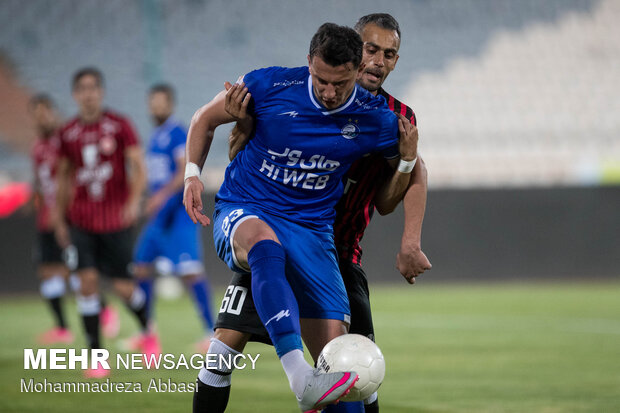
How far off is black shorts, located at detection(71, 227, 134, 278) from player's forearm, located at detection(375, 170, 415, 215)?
3767 millimetres

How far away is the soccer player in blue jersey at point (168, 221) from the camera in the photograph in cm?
848

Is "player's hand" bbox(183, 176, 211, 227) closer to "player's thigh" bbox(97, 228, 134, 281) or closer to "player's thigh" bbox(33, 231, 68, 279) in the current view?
"player's thigh" bbox(97, 228, 134, 281)

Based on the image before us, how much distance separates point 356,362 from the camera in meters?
3.45

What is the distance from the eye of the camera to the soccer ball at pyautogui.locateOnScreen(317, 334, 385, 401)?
343cm

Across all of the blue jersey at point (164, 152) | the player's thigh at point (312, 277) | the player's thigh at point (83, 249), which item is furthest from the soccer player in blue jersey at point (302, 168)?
the blue jersey at point (164, 152)

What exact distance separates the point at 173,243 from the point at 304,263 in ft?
16.1

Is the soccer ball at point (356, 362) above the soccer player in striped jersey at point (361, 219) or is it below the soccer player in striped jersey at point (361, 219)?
below

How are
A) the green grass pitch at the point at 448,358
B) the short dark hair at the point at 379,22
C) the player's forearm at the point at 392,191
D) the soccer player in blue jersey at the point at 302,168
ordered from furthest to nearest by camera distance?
the green grass pitch at the point at 448,358
the short dark hair at the point at 379,22
the player's forearm at the point at 392,191
the soccer player in blue jersey at the point at 302,168

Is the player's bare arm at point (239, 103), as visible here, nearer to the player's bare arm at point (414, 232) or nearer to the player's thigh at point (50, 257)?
the player's bare arm at point (414, 232)

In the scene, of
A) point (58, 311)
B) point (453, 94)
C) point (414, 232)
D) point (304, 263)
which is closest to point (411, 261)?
point (414, 232)

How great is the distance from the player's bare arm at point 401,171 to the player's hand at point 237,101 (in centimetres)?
70

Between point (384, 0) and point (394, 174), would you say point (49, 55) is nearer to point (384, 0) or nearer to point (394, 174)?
point (384, 0)

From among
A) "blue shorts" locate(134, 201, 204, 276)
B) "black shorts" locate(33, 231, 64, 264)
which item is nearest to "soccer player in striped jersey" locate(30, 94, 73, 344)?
"black shorts" locate(33, 231, 64, 264)

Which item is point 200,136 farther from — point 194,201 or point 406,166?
point 406,166
